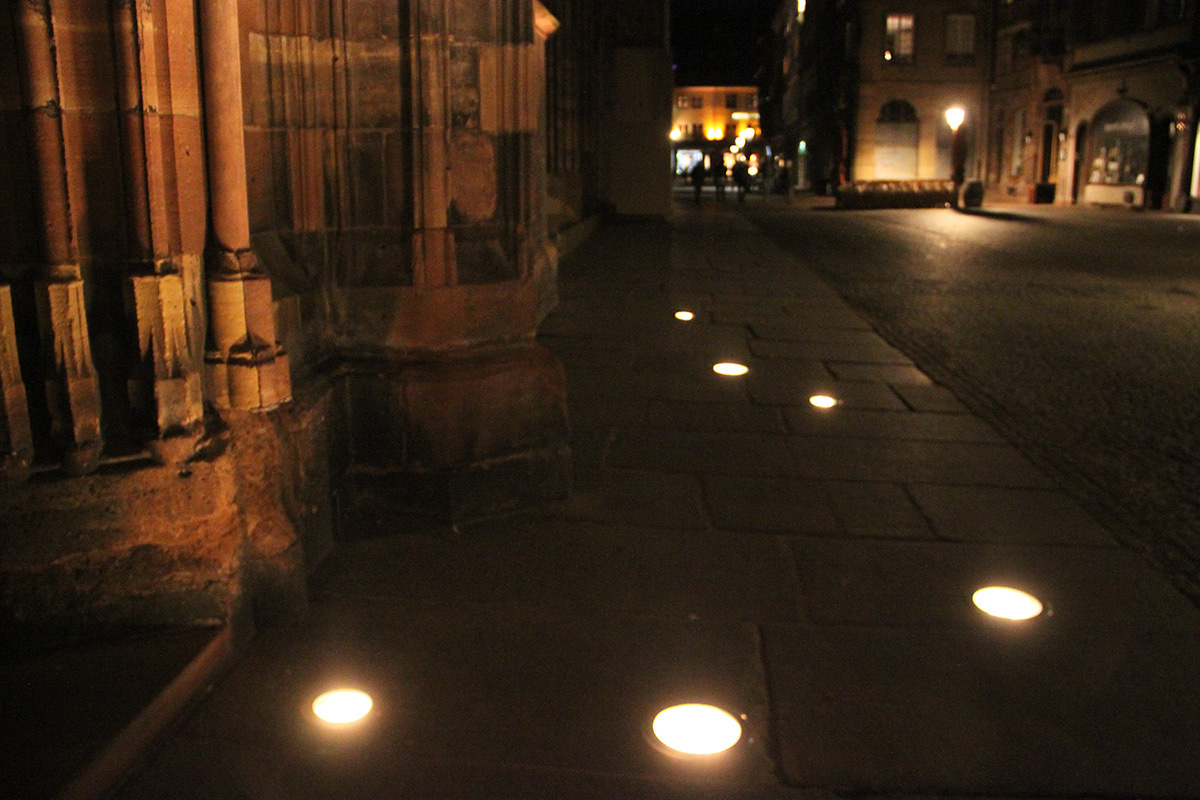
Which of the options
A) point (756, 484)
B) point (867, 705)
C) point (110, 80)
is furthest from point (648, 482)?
point (110, 80)

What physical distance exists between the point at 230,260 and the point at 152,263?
0.76 feet

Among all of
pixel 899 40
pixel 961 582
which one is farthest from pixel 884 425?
pixel 899 40

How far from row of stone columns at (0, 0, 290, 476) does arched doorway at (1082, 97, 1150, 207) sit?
3175 centimetres

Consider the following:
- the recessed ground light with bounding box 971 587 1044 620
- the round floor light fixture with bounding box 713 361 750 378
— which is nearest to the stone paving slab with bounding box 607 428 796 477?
the recessed ground light with bounding box 971 587 1044 620

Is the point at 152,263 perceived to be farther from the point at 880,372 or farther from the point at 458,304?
the point at 880,372

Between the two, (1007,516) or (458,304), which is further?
(1007,516)

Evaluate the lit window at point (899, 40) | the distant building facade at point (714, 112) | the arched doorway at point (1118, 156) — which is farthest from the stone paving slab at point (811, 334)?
the distant building facade at point (714, 112)

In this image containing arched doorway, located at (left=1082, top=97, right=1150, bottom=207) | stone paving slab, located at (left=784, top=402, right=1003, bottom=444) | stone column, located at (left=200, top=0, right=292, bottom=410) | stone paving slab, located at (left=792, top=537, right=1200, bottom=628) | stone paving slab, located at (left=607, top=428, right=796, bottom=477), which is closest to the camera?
stone column, located at (left=200, top=0, right=292, bottom=410)

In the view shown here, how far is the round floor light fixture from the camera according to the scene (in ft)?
20.3

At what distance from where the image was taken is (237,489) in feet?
8.95

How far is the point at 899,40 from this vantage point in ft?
137

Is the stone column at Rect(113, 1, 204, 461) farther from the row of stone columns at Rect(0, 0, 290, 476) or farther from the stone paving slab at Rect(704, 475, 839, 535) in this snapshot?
the stone paving slab at Rect(704, 475, 839, 535)

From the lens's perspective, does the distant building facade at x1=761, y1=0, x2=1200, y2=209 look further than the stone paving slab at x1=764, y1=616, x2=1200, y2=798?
Yes

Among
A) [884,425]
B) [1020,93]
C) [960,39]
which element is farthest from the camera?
[960,39]
